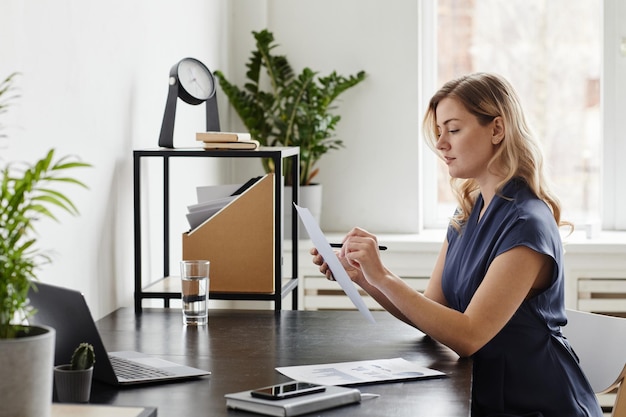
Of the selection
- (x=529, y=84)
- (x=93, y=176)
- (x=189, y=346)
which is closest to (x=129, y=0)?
(x=93, y=176)

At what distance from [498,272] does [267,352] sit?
0.51m

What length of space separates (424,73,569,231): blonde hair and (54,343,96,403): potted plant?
1.08m

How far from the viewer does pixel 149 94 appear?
2592 millimetres

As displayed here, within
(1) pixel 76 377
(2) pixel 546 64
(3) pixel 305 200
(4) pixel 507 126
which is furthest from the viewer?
(2) pixel 546 64

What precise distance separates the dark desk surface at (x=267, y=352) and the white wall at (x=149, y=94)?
0.24 metres

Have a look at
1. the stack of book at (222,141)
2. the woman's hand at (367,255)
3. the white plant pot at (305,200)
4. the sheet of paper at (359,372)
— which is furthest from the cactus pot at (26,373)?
the white plant pot at (305,200)

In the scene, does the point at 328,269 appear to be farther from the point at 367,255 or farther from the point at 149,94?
the point at 149,94

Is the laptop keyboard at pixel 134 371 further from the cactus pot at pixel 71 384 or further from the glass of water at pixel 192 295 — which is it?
the glass of water at pixel 192 295

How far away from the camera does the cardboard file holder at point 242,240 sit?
7.74 feet

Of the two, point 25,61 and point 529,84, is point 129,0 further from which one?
point 529,84

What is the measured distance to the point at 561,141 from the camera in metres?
4.02

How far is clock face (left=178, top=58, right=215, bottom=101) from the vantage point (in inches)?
100

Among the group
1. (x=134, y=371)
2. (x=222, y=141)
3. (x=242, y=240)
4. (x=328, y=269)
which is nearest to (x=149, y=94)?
(x=222, y=141)

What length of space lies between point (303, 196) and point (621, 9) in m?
1.56
